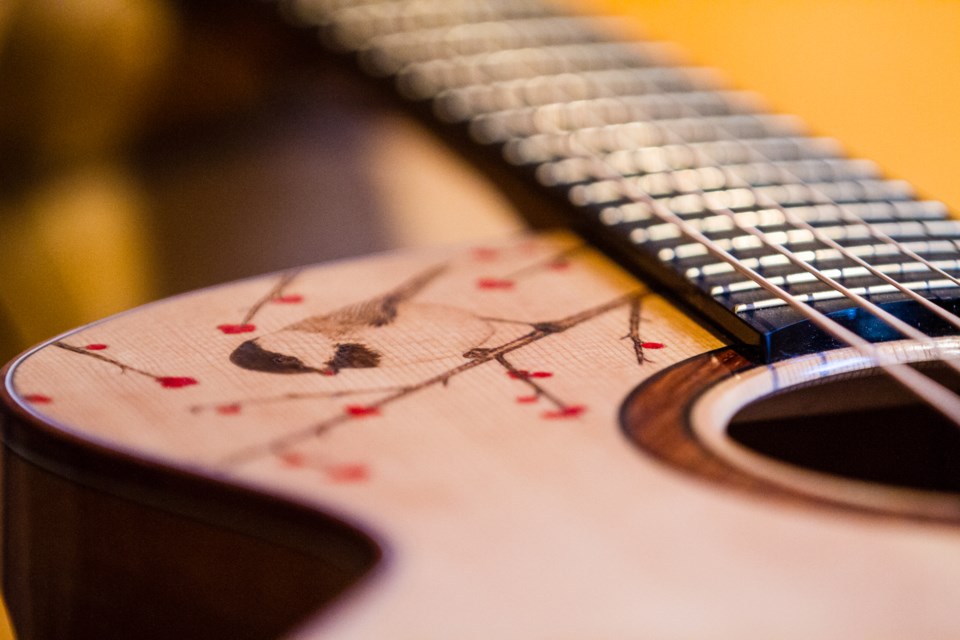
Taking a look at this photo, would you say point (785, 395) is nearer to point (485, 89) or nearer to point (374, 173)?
point (485, 89)

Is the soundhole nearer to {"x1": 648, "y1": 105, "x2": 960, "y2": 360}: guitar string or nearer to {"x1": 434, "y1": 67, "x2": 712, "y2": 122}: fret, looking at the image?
{"x1": 648, "y1": 105, "x2": 960, "y2": 360}: guitar string

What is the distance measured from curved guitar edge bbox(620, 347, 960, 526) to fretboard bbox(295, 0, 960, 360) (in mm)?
30

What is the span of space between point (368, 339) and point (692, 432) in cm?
19

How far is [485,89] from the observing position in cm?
91

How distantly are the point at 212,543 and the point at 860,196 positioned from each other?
53 centimetres

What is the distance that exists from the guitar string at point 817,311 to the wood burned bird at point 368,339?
0.15 m

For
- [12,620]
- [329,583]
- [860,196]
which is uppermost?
[860,196]

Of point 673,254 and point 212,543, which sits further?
point 673,254

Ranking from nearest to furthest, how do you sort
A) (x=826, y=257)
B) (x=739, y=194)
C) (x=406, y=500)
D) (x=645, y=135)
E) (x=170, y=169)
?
(x=406, y=500), (x=826, y=257), (x=739, y=194), (x=645, y=135), (x=170, y=169)

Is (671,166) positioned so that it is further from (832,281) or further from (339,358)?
(339,358)

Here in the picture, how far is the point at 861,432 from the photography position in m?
0.61

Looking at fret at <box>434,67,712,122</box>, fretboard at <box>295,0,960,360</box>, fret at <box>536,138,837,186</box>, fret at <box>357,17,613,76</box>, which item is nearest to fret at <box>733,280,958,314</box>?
fretboard at <box>295,0,960,360</box>

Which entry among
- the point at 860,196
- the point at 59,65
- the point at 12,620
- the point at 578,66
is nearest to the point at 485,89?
the point at 578,66

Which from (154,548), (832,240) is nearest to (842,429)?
(832,240)
